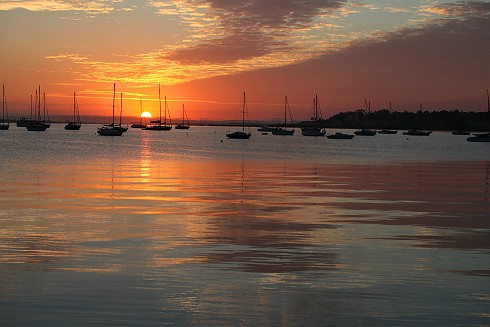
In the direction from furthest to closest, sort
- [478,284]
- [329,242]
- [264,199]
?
[264,199] < [329,242] < [478,284]

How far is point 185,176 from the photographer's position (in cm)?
4512

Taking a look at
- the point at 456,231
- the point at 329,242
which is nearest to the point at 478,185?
the point at 456,231

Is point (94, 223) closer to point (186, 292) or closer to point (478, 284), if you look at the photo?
point (186, 292)

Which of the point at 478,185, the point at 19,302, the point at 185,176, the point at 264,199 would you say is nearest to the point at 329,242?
the point at 19,302

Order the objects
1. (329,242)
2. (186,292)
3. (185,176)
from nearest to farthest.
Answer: (186,292), (329,242), (185,176)

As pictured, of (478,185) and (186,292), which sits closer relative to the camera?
(186,292)

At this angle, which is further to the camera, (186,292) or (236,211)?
(236,211)

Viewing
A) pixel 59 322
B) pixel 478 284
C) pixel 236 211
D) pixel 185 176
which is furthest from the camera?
pixel 185 176

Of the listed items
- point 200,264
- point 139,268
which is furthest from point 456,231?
point 139,268

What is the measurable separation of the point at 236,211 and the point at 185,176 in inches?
798

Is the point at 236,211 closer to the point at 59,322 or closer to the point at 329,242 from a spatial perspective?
the point at 329,242

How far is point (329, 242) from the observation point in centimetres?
1855

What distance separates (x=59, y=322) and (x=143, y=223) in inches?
434

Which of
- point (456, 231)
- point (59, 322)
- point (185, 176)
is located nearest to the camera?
point (59, 322)
